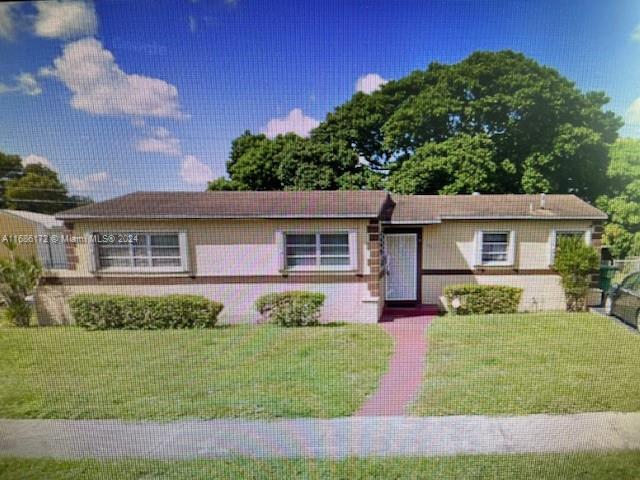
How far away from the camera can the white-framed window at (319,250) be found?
162 centimetres

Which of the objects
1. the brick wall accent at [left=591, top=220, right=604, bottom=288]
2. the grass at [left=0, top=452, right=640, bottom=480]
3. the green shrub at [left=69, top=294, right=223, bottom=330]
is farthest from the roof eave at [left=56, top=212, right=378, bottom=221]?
the brick wall accent at [left=591, top=220, right=604, bottom=288]

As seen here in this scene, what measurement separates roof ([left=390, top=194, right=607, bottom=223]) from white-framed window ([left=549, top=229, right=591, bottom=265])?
6 cm

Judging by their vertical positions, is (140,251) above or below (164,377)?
above

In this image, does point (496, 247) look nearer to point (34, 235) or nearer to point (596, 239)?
point (596, 239)

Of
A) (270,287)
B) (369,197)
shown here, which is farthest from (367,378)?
(369,197)

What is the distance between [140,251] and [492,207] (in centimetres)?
170

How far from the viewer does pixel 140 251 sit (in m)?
1.19

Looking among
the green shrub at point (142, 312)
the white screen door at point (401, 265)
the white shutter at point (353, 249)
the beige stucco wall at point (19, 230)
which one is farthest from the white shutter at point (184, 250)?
the white screen door at point (401, 265)

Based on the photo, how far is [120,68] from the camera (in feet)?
3.16

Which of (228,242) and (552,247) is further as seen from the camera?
(228,242)

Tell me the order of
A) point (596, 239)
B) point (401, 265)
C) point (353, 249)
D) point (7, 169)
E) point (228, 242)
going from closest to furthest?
point (7, 169) → point (596, 239) → point (228, 242) → point (353, 249) → point (401, 265)

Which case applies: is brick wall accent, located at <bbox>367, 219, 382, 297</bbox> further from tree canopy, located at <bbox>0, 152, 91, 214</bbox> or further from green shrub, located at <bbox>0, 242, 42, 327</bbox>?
green shrub, located at <bbox>0, 242, 42, 327</bbox>

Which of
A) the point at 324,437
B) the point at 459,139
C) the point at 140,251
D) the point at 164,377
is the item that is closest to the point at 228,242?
the point at 140,251

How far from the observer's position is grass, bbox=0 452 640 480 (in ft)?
2.97
